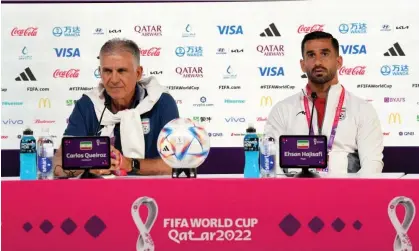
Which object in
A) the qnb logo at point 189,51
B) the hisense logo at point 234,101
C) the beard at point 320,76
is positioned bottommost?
the hisense logo at point 234,101

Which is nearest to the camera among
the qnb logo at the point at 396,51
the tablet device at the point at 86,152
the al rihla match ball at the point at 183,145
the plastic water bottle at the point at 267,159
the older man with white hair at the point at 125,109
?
the al rihla match ball at the point at 183,145

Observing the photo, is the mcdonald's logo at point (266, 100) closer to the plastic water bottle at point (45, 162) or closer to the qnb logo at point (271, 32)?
the qnb logo at point (271, 32)

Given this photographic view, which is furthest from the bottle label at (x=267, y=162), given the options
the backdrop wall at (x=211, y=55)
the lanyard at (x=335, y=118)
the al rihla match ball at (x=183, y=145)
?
the backdrop wall at (x=211, y=55)

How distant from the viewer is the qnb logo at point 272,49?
25.3ft

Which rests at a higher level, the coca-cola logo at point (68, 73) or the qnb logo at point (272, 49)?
the qnb logo at point (272, 49)

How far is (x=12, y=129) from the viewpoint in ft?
25.6

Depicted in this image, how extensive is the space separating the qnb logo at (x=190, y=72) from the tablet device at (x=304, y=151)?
10.5 feet

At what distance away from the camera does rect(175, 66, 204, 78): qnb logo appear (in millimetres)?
7770

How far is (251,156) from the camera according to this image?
512 cm

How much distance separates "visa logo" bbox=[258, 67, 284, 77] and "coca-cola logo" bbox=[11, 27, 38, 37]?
2.20 metres

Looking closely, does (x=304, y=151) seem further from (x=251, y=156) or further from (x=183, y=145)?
(x=183, y=145)

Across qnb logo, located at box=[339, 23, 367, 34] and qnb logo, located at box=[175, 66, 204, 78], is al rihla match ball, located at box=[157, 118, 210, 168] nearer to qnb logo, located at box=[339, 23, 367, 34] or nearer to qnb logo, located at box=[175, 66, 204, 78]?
qnb logo, located at box=[175, 66, 204, 78]

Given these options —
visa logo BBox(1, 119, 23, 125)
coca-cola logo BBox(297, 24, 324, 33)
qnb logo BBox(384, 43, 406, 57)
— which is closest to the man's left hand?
visa logo BBox(1, 119, 23, 125)

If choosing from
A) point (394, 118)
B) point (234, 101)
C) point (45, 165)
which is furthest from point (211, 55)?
point (45, 165)
